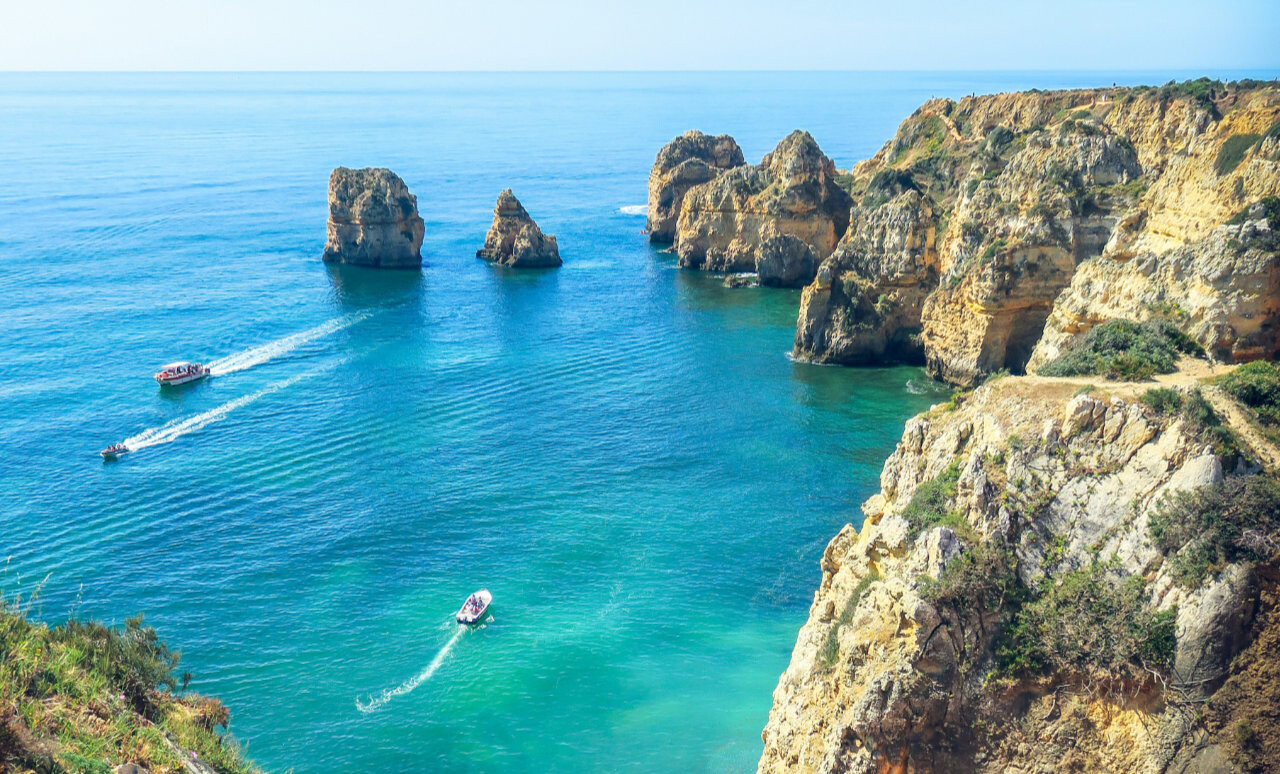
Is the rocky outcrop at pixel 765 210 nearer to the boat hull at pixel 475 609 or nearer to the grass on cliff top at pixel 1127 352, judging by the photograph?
the boat hull at pixel 475 609

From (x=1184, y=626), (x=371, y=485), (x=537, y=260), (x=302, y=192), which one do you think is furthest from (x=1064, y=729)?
(x=302, y=192)

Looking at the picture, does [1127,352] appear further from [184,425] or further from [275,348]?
[275,348]

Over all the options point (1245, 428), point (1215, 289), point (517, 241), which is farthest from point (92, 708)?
point (517, 241)

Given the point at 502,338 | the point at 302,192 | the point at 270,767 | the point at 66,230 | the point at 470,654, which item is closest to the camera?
the point at 270,767

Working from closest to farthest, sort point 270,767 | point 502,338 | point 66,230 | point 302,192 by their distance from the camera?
point 270,767 < point 502,338 < point 66,230 < point 302,192

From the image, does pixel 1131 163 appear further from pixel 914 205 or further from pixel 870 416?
pixel 870 416
